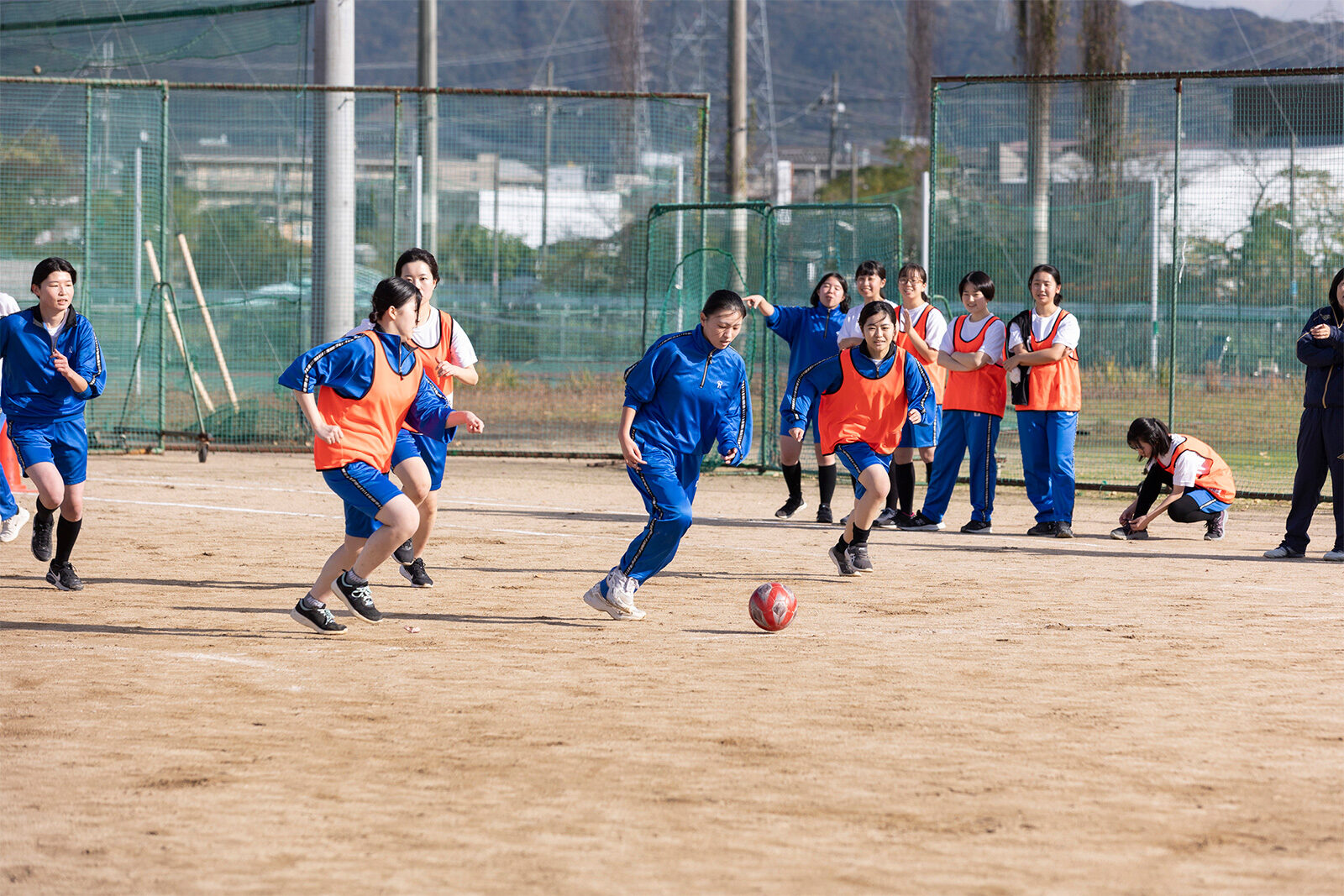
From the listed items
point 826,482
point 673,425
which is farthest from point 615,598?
point 826,482

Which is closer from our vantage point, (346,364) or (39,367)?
(346,364)

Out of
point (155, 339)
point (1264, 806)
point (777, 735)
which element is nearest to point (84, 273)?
point (155, 339)

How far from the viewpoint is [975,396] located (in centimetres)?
1070

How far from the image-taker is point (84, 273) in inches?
596

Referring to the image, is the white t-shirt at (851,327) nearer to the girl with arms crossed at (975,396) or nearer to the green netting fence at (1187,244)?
the girl with arms crossed at (975,396)

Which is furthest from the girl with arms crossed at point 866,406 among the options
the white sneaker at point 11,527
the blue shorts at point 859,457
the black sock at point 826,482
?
the white sneaker at point 11,527

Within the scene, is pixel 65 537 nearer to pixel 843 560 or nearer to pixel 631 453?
pixel 631 453

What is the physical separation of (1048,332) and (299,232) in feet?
29.1

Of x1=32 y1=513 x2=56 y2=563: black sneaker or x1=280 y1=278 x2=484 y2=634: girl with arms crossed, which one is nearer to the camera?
x1=280 y1=278 x2=484 y2=634: girl with arms crossed

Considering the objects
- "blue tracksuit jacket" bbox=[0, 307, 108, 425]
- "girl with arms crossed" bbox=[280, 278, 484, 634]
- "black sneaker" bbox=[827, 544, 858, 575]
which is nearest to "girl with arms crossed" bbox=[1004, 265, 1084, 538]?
"black sneaker" bbox=[827, 544, 858, 575]

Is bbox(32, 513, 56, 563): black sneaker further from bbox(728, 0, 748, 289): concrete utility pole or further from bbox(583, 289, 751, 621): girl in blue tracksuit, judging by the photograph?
Result: bbox(728, 0, 748, 289): concrete utility pole

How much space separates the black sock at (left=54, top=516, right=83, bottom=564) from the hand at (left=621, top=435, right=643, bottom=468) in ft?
10.0

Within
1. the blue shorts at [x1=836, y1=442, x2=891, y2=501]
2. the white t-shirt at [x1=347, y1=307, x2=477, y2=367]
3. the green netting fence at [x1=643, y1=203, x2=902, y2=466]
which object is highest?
the green netting fence at [x1=643, y1=203, x2=902, y2=466]

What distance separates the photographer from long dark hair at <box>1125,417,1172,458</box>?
10500 millimetres
